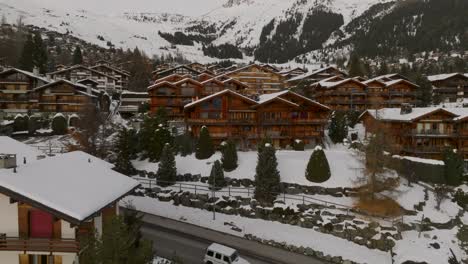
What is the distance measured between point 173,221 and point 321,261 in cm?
1293

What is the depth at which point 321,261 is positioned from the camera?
98.3ft

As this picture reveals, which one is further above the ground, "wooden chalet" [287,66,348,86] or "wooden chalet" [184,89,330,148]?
"wooden chalet" [287,66,348,86]

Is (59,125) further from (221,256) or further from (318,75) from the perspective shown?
(318,75)

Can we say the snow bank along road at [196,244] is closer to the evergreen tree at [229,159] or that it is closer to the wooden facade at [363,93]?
the evergreen tree at [229,159]

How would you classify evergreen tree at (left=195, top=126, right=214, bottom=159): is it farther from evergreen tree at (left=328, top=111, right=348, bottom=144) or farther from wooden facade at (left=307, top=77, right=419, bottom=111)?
wooden facade at (left=307, top=77, right=419, bottom=111)

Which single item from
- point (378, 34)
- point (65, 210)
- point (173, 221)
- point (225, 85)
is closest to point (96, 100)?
point (225, 85)

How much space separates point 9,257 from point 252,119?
3857 cm

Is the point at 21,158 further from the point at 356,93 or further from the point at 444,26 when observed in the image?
the point at 444,26

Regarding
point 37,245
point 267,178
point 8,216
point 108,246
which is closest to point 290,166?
point 267,178

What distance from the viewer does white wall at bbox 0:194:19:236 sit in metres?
17.1

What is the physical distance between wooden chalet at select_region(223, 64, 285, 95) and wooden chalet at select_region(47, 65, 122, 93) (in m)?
28.4

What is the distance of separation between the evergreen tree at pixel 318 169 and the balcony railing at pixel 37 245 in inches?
1087

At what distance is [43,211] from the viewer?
16.8 meters

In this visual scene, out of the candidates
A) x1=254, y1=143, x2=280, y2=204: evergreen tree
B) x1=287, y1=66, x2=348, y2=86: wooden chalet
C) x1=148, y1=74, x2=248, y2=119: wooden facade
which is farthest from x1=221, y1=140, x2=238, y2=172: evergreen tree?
x1=287, y1=66, x2=348, y2=86: wooden chalet
